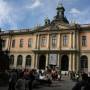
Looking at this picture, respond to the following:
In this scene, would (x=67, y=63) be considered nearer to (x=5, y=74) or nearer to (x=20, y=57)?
(x=20, y=57)

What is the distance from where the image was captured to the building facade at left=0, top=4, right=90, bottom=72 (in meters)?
42.2

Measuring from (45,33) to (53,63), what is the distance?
6990 millimetres

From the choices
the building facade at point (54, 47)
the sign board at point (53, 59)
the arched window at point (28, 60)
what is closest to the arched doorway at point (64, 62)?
the building facade at point (54, 47)

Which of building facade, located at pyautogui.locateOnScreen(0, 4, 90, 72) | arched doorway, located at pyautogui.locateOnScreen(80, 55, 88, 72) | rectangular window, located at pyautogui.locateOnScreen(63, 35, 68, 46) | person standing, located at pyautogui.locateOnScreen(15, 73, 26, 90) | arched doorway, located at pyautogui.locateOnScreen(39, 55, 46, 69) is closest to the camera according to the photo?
person standing, located at pyautogui.locateOnScreen(15, 73, 26, 90)

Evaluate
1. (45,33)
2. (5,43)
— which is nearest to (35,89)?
(45,33)

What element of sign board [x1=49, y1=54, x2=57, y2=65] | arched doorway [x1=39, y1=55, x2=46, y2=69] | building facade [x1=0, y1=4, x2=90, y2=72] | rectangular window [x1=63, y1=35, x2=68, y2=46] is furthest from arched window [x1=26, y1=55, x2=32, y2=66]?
rectangular window [x1=63, y1=35, x2=68, y2=46]

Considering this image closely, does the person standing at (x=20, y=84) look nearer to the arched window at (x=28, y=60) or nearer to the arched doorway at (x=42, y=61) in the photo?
the arched doorway at (x=42, y=61)

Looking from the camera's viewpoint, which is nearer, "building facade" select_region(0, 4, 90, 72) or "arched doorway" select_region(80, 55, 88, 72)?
"arched doorway" select_region(80, 55, 88, 72)

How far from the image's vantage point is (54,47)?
4456 cm

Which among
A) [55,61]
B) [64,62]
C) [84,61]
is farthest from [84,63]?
[55,61]

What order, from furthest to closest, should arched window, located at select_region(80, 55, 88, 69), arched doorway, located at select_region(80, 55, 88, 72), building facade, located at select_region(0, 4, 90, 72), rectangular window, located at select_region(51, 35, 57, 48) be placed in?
rectangular window, located at select_region(51, 35, 57, 48) < building facade, located at select_region(0, 4, 90, 72) < arched window, located at select_region(80, 55, 88, 69) < arched doorway, located at select_region(80, 55, 88, 72)

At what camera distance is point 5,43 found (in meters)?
52.1

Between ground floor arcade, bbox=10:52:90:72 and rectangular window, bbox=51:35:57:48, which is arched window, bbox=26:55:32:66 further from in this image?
rectangular window, bbox=51:35:57:48

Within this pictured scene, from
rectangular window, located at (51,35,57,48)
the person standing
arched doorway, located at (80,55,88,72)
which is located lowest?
the person standing
